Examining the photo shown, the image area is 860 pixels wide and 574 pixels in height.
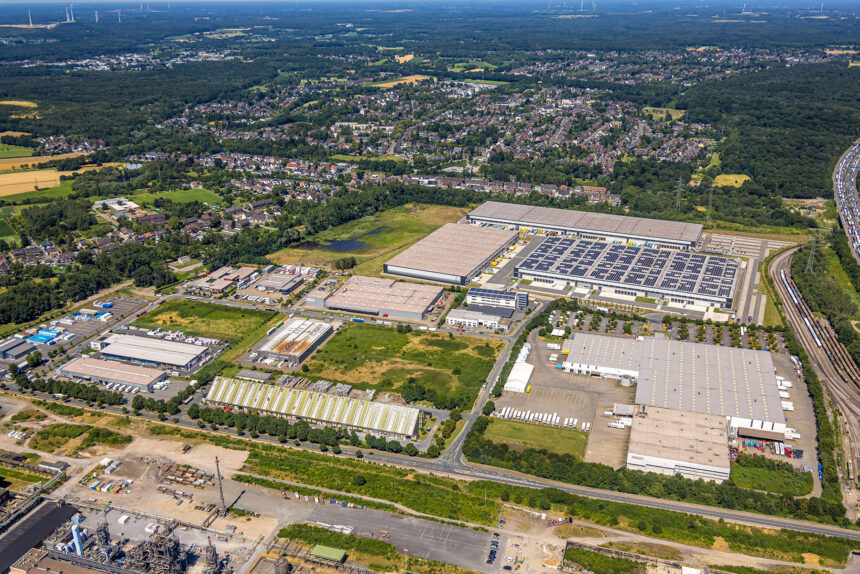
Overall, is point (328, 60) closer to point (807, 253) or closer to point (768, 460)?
point (807, 253)

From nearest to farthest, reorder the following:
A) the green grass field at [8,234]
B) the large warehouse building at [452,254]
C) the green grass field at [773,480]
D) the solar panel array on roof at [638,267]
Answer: the green grass field at [773,480], the solar panel array on roof at [638,267], the large warehouse building at [452,254], the green grass field at [8,234]

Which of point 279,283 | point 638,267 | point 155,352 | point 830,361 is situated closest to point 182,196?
point 279,283

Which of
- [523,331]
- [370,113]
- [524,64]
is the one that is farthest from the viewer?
[524,64]

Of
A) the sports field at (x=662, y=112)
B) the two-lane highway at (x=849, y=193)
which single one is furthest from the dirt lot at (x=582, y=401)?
the sports field at (x=662, y=112)

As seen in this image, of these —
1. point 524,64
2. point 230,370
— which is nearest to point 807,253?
point 230,370

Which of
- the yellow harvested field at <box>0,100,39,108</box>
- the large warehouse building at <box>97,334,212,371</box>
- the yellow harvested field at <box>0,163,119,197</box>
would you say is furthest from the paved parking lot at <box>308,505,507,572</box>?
the yellow harvested field at <box>0,100,39,108</box>

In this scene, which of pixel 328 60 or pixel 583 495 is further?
pixel 328 60

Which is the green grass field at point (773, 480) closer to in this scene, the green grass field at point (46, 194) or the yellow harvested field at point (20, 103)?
the green grass field at point (46, 194)
